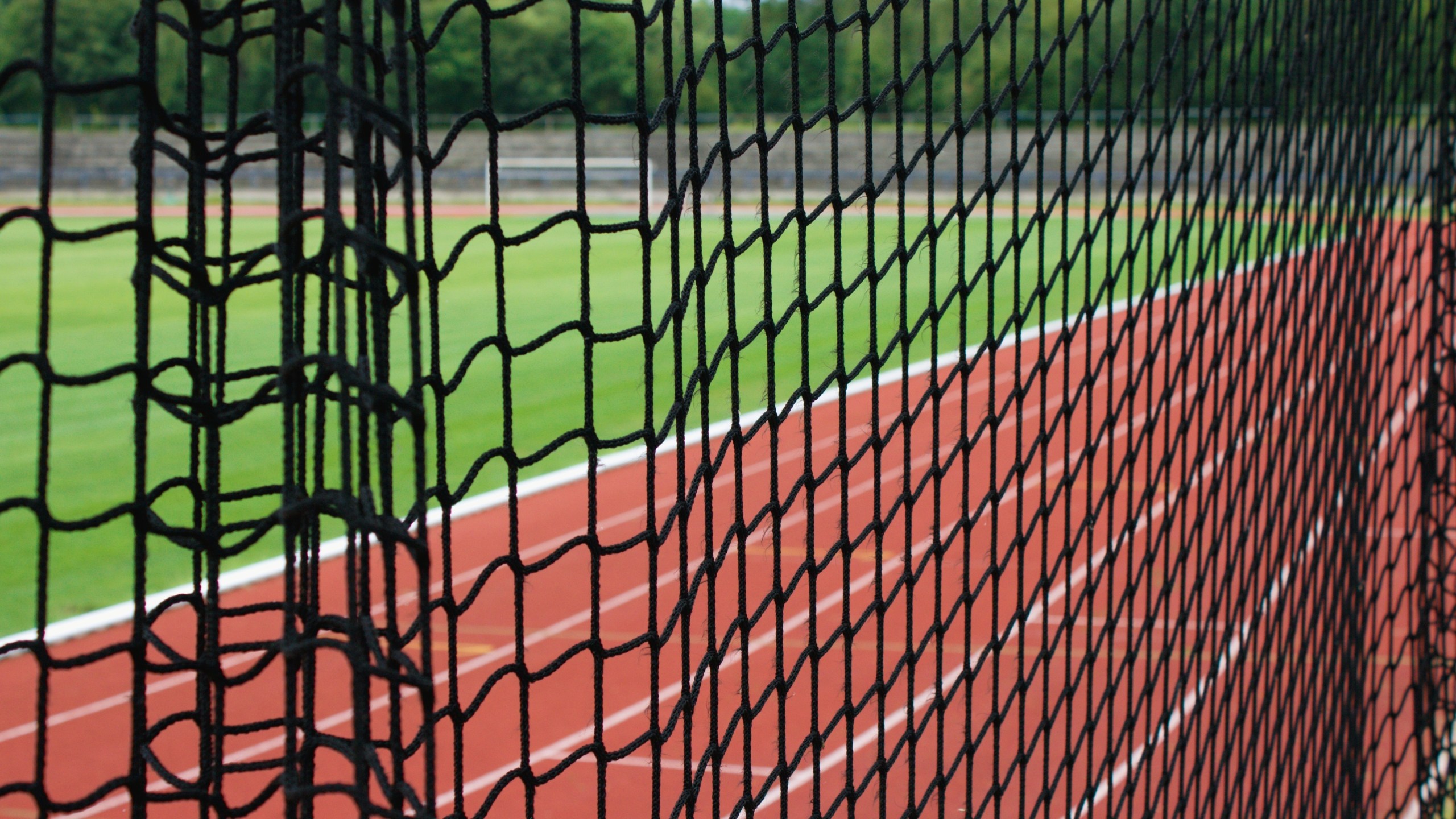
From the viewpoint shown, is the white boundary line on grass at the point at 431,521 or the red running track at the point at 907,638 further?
the white boundary line on grass at the point at 431,521

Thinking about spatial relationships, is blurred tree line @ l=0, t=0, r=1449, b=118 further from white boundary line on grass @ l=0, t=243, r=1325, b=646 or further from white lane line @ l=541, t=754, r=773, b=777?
white lane line @ l=541, t=754, r=773, b=777

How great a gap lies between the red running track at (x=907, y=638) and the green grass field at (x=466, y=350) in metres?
0.19

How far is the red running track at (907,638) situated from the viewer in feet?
4.98

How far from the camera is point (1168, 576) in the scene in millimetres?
2094

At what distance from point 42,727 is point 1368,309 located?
2.25m

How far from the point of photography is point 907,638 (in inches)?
63.4

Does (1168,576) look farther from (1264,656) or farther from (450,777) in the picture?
(450,777)

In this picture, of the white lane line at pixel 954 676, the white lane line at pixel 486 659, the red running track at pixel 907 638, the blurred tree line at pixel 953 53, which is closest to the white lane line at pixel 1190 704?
the red running track at pixel 907 638

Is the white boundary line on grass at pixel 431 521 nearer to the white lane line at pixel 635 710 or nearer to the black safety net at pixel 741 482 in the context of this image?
the black safety net at pixel 741 482

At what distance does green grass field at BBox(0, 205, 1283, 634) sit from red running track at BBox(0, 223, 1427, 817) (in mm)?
190

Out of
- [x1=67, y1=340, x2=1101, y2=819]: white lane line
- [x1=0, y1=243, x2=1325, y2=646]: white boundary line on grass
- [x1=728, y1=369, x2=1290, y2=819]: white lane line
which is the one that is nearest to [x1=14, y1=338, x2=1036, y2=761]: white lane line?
[x1=67, y1=340, x2=1101, y2=819]: white lane line

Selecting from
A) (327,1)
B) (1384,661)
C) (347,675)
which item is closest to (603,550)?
(327,1)

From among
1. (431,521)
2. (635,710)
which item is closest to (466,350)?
(431,521)

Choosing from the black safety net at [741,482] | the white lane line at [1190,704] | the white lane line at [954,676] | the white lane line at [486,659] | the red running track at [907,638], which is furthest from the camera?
the white lane line at [486,659]
